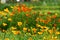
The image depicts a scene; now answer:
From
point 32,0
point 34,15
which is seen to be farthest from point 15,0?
point 34,15

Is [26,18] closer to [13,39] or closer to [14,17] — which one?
[14,17]

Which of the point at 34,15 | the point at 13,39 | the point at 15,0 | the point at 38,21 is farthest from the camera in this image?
the point at 15,0

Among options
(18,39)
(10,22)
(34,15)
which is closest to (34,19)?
(34,15)

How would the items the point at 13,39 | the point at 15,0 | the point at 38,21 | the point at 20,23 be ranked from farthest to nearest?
the point at 15,0 < the point at 38,21 < the point at 20,23 < the point at 13,39

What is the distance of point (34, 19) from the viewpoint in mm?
7234

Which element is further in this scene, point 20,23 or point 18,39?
point 20,23

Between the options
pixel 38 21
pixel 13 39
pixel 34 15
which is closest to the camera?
pixel 13 39

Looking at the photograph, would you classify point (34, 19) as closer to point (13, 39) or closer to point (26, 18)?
point (26, 18)

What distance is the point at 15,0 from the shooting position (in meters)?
17.6

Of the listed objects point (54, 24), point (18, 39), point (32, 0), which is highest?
point (18, 39)

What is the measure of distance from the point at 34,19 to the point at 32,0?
11.5 m

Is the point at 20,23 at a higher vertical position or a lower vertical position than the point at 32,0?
higher

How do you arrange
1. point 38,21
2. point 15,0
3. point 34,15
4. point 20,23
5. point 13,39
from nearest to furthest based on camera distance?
point 13,39, point 20,23, point 38,21, point 34,15, point 15,0

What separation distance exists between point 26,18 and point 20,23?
0.58 metres
